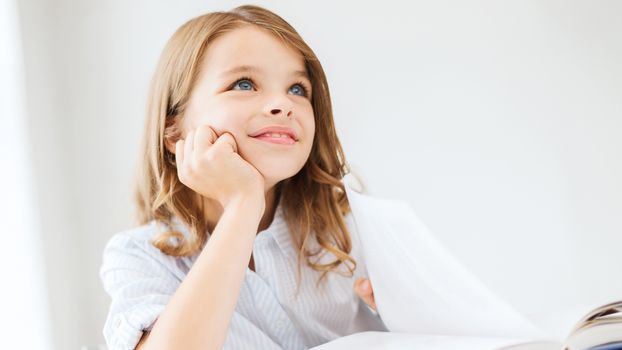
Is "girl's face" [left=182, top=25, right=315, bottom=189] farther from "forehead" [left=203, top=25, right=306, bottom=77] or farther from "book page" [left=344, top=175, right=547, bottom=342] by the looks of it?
"book page" [left=344, top=175, right=547, bottom=342]

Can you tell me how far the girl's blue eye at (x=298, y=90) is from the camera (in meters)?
0.84

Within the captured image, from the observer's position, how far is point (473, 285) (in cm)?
68

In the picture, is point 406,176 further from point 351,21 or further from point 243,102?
point 243,102

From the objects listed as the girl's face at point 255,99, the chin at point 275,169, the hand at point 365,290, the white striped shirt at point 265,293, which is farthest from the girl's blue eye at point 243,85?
the hand at point 365,290

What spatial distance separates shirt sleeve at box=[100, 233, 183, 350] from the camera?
662 mm

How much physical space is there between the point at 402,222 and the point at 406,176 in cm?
45

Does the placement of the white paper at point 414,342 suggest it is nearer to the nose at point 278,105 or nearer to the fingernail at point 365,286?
the fingernail at point 365,286

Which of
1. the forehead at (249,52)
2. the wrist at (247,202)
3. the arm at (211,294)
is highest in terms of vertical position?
the forehead at (249,52)

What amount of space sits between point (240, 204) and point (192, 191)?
249 mm

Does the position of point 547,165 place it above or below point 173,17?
below

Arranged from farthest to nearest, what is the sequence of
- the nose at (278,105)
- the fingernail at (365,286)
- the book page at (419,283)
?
1. the fingernail at (365,286)
2. the nose at (278,105)
3. the book page at (419,283)

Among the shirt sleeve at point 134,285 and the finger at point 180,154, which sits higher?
the finger at point 180,154

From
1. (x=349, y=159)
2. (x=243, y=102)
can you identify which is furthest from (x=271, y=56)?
(x=349, y=159)

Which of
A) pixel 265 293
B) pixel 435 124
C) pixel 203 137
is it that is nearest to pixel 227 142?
pixel 203 137
